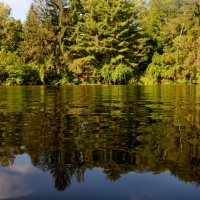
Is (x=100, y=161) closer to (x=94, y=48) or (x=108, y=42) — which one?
(x=94, y=48)

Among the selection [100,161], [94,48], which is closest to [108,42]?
[94,48]

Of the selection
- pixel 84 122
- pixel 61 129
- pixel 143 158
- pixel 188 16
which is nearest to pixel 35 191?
pixel 143 158

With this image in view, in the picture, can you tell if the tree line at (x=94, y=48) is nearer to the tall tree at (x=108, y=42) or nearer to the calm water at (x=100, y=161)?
the tall tree at (x=108, y=42)

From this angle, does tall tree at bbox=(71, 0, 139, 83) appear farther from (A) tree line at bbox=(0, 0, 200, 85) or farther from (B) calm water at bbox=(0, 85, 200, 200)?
(B) calm water at bbox=(0, 85, 200, 200)

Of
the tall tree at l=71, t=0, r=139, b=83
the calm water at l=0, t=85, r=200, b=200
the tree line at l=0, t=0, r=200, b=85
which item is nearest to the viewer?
the calm water at l=0, t=85, r=200, b=200

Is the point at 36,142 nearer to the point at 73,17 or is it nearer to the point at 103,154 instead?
the point at 103,154

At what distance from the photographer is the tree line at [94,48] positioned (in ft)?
137

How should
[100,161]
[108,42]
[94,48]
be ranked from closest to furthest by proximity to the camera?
[100,161]
[94,48]
[108,42]

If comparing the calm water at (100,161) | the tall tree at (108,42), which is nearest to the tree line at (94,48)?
the tall tree at (108,42)

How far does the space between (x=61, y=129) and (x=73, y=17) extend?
1648 inches

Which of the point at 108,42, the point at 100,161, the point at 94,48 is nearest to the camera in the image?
the point at 100,161

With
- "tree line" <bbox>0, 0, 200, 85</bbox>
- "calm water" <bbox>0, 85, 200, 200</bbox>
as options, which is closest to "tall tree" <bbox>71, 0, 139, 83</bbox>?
"tree line" <bbox>0, 0, 200, 85</bbox>

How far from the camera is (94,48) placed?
40969 millimetres

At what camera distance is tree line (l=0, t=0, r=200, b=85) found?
41.8 meters
